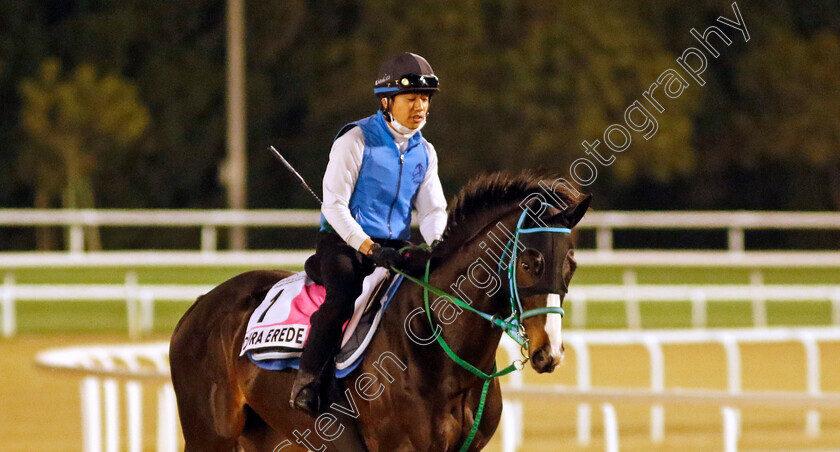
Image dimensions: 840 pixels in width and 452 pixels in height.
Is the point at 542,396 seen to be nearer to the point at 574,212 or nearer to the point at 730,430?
the point at 730,430

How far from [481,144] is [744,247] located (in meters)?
4.74

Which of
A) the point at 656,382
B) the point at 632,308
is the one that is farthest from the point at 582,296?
the point at 656,382

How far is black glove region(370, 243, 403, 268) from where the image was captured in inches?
172

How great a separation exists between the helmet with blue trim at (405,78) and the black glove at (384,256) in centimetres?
53

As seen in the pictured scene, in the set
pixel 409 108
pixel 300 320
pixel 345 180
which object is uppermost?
pixel 409 108

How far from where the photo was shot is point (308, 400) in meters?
4.45

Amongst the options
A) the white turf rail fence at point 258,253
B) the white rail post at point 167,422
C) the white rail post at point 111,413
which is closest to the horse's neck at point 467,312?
the white rail post at point 167,422

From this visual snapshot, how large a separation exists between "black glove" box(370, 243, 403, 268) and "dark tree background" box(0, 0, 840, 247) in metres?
17.7

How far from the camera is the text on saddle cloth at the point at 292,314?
181 inches

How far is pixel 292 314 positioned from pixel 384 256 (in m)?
0.55

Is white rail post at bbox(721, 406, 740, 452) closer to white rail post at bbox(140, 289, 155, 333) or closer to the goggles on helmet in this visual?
the goggles on helmet

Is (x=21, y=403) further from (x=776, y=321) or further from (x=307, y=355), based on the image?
(x=776, y=321)

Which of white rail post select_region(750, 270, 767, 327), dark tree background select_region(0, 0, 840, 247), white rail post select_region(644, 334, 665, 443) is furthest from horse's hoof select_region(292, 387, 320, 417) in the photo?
dark tree background select_region(0, 0, 840, 247)

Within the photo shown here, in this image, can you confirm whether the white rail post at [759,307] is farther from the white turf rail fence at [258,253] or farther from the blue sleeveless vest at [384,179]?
the blue sleeveless vest at [384,179]
